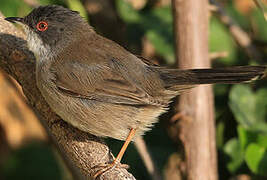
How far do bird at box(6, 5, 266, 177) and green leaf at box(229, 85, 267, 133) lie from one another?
1041 millimetres

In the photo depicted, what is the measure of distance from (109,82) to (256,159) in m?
1.62

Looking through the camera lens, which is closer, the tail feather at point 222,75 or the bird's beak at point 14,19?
the tail feather at point 222,75

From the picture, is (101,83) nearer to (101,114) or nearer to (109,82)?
(109,82)

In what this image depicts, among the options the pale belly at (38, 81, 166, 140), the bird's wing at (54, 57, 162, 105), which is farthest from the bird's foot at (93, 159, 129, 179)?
the bird's wing at (54, 57, 162, 105)

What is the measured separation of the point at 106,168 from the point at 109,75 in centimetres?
88

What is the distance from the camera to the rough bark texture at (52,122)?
4176 mm

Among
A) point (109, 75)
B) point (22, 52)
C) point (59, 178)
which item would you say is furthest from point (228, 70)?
point (59, 178)

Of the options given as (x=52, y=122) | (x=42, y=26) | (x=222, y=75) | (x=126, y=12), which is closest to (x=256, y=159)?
(x=222, y=75)

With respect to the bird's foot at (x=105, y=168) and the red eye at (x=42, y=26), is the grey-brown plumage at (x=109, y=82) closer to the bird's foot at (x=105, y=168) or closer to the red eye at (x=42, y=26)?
the red eye at (x=42, y=26)

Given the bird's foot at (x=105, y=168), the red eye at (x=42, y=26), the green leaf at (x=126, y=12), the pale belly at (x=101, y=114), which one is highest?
the green leaf at (x=126, y=12)

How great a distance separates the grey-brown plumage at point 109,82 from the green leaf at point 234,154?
3.52 ft

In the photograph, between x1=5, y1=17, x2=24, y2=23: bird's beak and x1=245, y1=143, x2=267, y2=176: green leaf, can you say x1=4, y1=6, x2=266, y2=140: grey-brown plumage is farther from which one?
x1=245, y1=143, x2=267, y2=176: green leaf

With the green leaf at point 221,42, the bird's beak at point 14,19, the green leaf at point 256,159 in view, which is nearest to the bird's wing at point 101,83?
the bird's beak at point 14,19

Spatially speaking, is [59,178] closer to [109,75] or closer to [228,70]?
[109,75]
